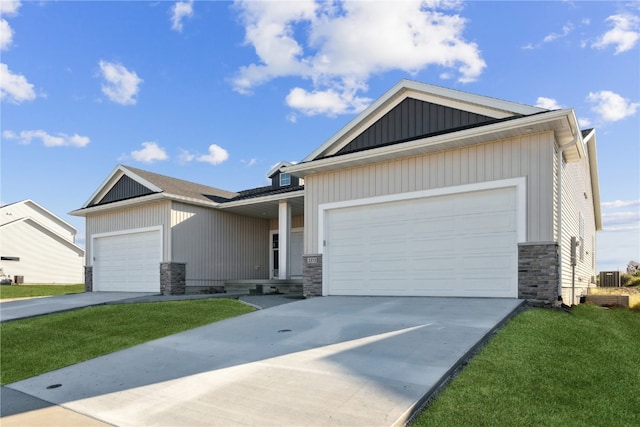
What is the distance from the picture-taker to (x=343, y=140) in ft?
42.5

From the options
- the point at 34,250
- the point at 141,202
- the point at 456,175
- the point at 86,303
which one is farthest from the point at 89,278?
the point at 456,175

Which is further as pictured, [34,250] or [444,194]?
[34,250]

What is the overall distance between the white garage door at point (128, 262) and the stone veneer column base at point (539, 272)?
43.3ft

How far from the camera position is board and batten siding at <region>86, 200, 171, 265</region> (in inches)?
680

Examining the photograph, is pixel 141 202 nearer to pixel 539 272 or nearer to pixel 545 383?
pixel 539 272

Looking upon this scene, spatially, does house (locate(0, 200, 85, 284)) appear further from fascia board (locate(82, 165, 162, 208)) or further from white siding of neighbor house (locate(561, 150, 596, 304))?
white siding of neighbor house (locate(561, 150, 596, 304))

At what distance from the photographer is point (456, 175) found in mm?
10742

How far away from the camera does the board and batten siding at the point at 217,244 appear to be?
17.6 m

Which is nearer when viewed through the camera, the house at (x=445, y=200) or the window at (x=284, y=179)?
the house at (x=445, y=200)

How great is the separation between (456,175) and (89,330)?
9.19 meters

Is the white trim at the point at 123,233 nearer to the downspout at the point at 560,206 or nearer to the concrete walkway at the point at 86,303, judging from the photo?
the concrete walkway at the point at 86,303

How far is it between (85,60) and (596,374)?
1506cm

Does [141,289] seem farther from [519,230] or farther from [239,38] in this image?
[519,230]

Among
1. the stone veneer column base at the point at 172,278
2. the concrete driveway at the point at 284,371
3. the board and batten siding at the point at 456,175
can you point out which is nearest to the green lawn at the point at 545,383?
the concrete driveway at the point at 284,371
